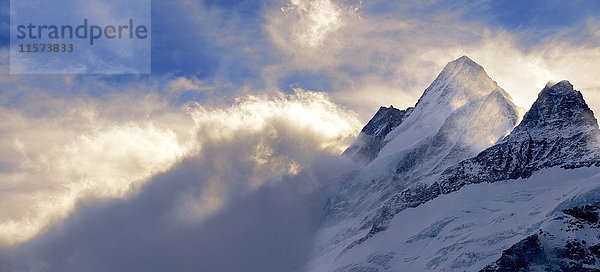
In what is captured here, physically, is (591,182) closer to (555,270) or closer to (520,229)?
(520,229)

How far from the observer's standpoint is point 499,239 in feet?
620

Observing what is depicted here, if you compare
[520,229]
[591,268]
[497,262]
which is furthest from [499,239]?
[591,268]

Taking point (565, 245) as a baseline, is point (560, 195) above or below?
above

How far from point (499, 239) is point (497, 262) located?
19311 millimetres

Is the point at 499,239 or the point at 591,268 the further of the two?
the point at 499,239

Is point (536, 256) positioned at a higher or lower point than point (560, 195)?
lower

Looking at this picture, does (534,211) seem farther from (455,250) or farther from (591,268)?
(591,268)

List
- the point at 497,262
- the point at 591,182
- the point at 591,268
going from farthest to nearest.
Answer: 1. the point at 591,182
2. the point at 497,262
3. the point at 591,268

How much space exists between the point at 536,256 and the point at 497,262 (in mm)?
9454

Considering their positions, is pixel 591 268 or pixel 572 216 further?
pixel 572 216

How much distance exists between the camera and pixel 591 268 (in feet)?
525

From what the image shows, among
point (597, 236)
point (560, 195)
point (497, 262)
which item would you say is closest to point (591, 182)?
point (560, 195)

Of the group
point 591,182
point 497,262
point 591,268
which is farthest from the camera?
point 591,182

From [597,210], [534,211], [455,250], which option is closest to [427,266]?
[455,250]
